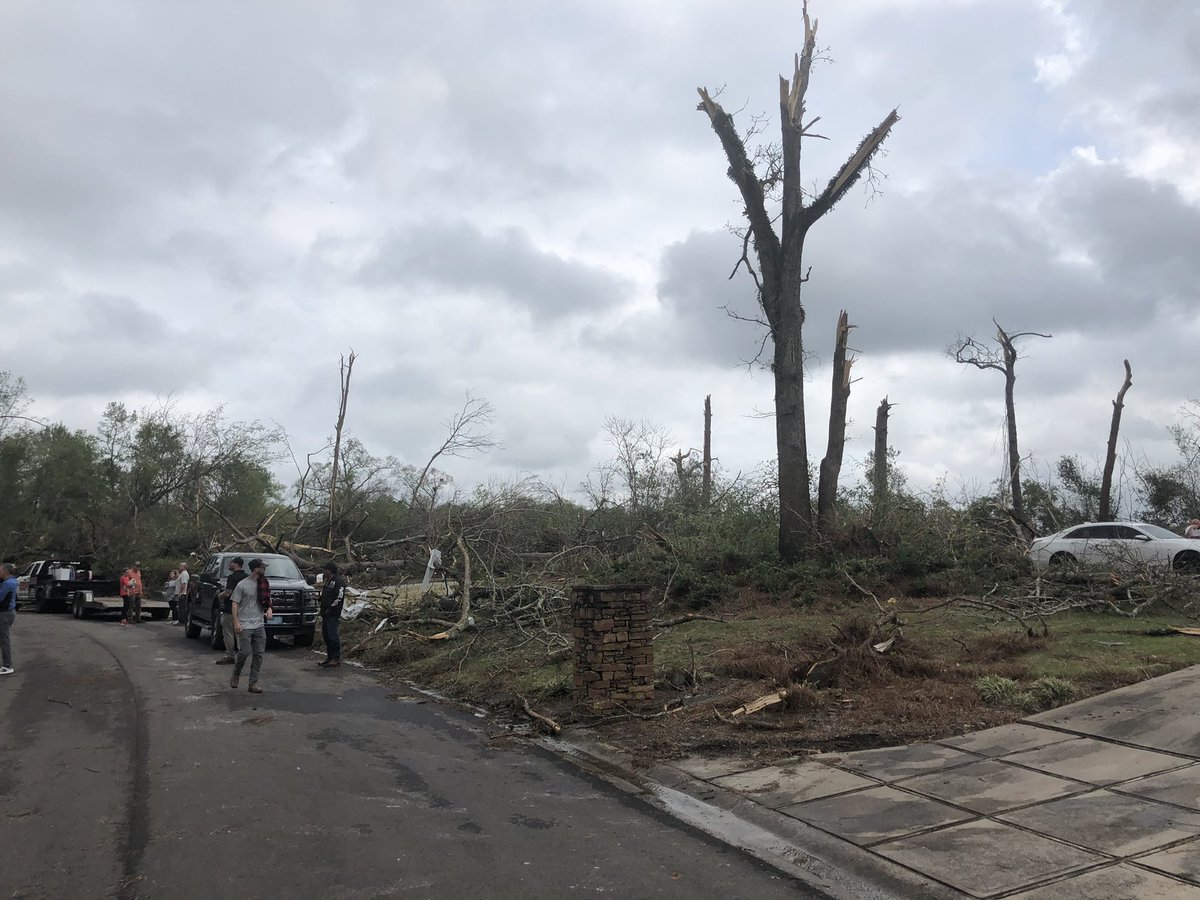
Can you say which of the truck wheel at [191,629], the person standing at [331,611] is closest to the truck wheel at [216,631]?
the truck wheel at [191,629]

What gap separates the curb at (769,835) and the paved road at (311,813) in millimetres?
186

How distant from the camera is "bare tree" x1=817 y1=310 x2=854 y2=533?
65.0 ft

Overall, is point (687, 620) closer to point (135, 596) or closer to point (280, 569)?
point (280, 569)

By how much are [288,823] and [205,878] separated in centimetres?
100

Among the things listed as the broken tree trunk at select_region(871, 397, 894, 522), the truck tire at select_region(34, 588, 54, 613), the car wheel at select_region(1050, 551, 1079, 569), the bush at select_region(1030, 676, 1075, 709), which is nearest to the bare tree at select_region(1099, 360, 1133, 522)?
the broken tree trunk at select_region(871, 397, 894, 522)

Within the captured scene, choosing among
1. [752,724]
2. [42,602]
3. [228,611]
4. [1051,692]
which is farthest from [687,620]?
[42,602]

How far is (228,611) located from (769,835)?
12.5m

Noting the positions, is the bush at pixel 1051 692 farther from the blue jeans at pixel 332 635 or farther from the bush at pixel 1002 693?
the blue jeans at pixel 332 635

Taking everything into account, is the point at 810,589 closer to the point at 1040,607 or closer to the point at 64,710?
the point at 1040,607

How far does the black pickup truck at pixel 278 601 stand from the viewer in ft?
53.5

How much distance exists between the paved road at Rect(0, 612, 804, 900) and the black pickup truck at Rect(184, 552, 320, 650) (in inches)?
220

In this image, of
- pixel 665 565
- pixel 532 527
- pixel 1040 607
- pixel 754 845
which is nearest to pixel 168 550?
pixel 532 527

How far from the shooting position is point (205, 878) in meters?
4.89

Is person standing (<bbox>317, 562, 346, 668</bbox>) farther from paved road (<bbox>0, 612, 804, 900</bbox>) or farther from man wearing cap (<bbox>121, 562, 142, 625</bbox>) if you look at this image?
man wearing cap (<bbox>121, 562, 142, 625</bbox>)
